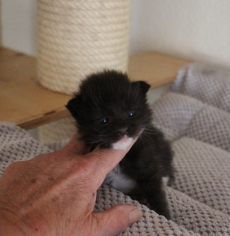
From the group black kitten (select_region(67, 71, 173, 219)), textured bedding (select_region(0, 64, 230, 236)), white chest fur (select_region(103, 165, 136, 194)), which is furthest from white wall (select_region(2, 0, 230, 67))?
white chest fur (select_region(103, 165, 136, 194))

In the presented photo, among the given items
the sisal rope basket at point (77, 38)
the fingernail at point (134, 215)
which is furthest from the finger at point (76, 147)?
the sisal rope basket at point (77, 38)

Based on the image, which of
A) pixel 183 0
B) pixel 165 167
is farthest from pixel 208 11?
pixel 165 167

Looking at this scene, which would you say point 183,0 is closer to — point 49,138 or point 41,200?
point 49,138

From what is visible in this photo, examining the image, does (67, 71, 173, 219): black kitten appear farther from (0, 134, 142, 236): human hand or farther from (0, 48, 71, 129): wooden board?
(0, 48, 71, 129): wooden board

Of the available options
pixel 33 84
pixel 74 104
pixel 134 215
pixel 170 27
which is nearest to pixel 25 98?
pixel 33 84

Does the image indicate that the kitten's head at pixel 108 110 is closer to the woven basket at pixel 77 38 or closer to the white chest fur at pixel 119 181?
the white chest fur at pixel 119 181

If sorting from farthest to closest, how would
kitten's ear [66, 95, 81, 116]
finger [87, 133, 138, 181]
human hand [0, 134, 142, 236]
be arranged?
kitten's ear [66, 95, 81, 116], finger [87, 133, 138, 181], human hand [0, 134, 142, 236]
